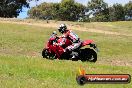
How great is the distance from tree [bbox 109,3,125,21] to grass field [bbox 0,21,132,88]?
69.8 metres

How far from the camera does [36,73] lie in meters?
13.3

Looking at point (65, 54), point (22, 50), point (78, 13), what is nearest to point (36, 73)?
point (65, 54)

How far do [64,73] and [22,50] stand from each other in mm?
14087

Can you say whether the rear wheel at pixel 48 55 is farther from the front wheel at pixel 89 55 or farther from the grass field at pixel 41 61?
the front wheel at pixel 89 55

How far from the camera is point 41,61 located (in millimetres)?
17109

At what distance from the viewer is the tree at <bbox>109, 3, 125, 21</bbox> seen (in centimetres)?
12575

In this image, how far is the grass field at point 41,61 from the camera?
1157 centimetres

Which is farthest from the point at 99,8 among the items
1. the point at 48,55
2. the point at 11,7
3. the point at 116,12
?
the point at 48,55

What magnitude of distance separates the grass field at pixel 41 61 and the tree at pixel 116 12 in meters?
69.8

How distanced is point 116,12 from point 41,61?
111192 millimetres

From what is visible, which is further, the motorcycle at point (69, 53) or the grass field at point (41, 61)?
the motorcycle at point (69, 53)

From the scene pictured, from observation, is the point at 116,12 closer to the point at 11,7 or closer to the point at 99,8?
the point at 99,8

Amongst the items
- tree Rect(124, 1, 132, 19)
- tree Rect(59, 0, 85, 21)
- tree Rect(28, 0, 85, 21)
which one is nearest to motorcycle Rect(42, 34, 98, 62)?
tree Rect(28, 0, 85, 21)

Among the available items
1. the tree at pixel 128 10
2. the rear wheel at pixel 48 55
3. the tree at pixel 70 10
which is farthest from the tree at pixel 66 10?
the rear wheel at pixel 48 55
